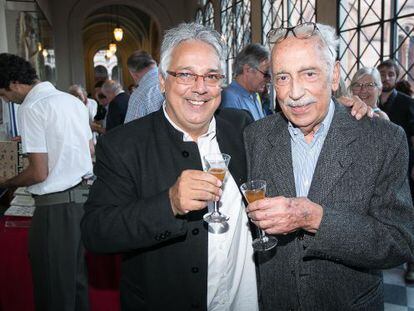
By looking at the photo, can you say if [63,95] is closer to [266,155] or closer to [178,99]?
[178,99]

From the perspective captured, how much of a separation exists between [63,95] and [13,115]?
2.90 m

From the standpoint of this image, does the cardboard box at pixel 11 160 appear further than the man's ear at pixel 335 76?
Yes

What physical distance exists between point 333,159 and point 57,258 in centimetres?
230

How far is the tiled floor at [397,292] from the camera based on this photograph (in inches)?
138

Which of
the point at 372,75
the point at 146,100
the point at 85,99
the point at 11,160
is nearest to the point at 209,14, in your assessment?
the point at 85,99

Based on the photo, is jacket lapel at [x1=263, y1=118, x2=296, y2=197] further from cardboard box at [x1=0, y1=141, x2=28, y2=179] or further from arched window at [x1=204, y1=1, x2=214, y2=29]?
arched window at [x1=204, y1=1, x2=214, y2=29]

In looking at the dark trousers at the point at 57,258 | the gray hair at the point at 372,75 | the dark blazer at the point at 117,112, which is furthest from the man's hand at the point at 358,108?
the dark blazer at the point at 117,112

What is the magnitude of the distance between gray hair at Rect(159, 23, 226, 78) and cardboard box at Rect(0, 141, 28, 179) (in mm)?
2173

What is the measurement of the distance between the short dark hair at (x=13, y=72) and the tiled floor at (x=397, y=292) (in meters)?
3.66

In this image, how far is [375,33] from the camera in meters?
6.15

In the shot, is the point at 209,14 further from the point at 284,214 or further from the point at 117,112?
the point at 284,214

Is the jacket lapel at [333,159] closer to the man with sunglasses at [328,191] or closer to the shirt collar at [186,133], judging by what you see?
the man with sunglasses at [328,191]

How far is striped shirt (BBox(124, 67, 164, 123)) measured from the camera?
3.11 m

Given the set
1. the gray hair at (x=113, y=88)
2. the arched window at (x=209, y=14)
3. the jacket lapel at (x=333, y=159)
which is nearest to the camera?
the jacket lapel at (x=333, y=159)
